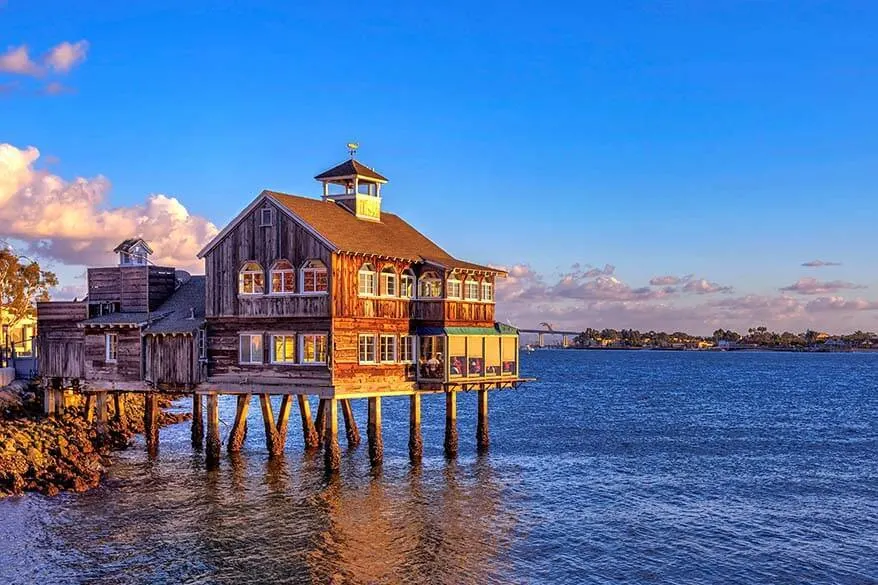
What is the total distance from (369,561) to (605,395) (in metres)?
93.1

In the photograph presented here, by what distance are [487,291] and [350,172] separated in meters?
9.83

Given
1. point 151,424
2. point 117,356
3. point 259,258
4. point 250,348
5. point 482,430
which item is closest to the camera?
point 259,258

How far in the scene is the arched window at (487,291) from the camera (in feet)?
170

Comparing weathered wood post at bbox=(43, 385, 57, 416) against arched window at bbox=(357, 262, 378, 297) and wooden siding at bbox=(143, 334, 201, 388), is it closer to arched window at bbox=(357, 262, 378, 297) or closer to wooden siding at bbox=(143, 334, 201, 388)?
wooden siding at bbox=(143, 334, 201, 388)

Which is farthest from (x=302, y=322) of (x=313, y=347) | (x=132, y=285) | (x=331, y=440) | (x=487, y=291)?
(x=132, y=285)

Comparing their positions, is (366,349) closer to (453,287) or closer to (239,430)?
(453,287)

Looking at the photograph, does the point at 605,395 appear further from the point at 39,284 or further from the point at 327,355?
the point at 327,355

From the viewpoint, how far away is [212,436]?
4881 cm

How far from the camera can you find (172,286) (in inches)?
2185

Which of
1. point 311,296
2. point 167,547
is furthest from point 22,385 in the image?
point 167,547

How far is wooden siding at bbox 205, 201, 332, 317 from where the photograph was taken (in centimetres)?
4466

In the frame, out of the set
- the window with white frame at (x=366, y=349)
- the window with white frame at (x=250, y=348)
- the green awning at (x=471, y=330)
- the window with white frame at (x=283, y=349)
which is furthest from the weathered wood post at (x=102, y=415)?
the green awning at (x=471, y=330)

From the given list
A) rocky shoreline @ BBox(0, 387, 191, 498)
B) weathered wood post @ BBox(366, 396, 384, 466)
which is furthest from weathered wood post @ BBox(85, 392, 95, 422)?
weathered wood post @ BBox(366, 396, 384, 466)

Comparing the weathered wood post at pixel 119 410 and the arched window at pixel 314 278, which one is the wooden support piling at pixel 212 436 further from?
the weathered wood post at pixel 119 410
